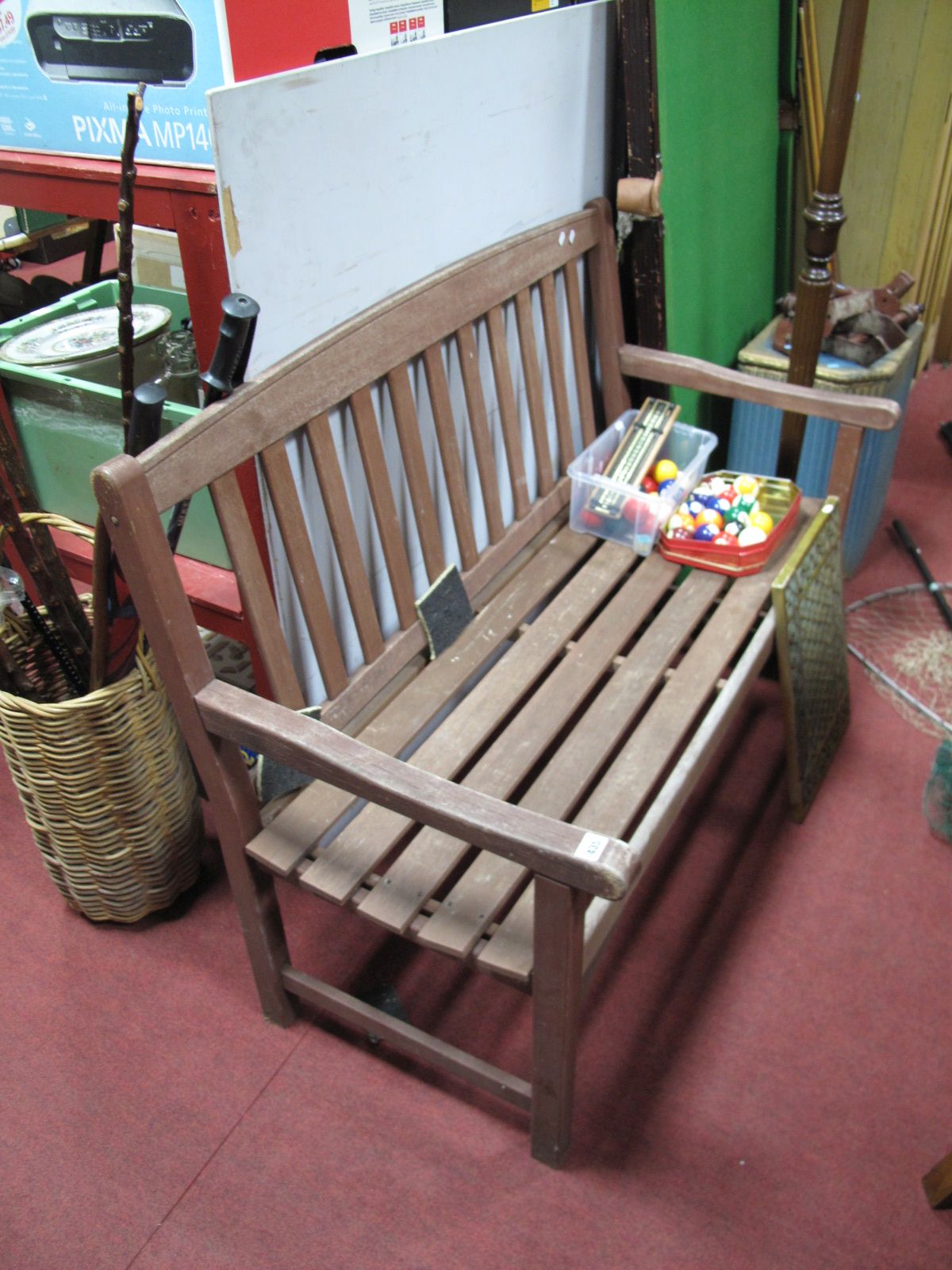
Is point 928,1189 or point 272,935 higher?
point 272,935

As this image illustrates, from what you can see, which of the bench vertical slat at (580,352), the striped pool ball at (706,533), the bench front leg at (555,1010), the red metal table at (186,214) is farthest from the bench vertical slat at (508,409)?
the bench front leg at (555,1010)

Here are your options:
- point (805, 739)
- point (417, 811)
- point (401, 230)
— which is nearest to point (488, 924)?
point (417, 811)

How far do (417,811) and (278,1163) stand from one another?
0.77 meters

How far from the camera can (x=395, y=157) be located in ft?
5.43

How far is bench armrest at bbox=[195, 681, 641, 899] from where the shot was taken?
1201mm

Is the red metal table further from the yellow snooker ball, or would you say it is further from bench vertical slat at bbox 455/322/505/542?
the yellow snooker ball

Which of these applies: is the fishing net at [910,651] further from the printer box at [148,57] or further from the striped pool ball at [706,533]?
the printer box at [148,57]

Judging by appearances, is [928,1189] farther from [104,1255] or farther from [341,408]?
[341,408]

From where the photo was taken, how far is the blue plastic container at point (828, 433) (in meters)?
2.64

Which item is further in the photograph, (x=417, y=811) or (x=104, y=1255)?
(x=104, y=1255)

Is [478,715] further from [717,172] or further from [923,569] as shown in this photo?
[923,569]

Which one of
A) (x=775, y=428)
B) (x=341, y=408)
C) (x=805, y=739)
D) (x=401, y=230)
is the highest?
(x=401, y=230)

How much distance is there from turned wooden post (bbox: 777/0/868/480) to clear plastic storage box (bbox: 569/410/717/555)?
258mm

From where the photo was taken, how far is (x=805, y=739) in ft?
6.99
